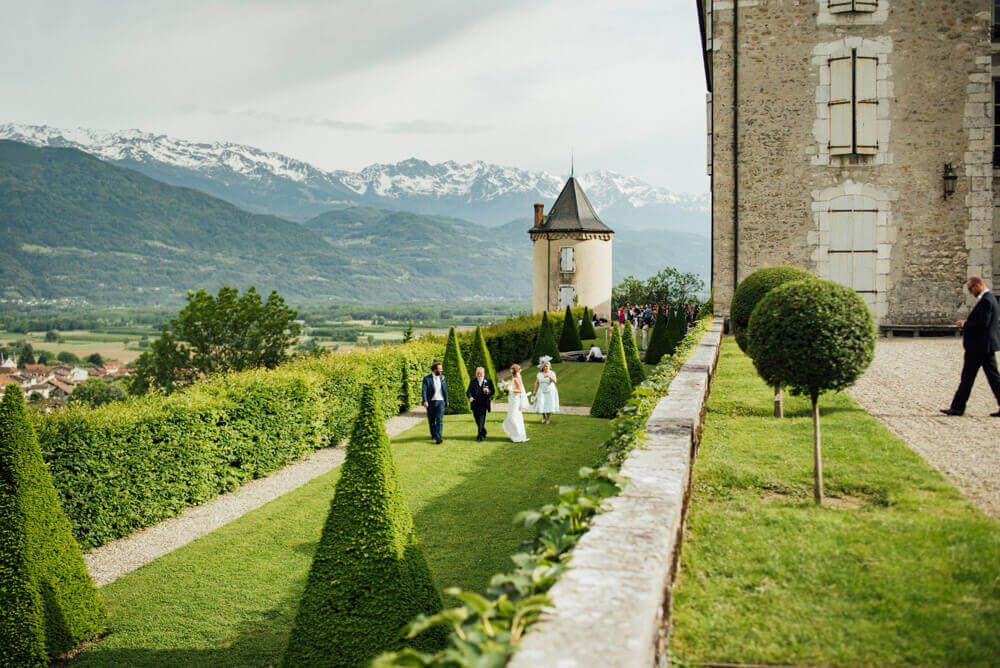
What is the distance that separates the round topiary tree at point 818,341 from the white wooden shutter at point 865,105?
47.8 feet

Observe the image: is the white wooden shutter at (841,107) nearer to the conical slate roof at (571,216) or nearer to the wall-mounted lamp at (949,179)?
the wall-mounted lamp at (949,179)

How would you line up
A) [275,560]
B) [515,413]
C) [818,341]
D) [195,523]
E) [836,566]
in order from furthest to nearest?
[515,413] → [195,523] → [275,560] → [818,341] → [836,566]

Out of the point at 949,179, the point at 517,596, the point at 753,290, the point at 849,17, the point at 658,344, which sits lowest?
the point at 658,344

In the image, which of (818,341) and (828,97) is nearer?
(818,341)

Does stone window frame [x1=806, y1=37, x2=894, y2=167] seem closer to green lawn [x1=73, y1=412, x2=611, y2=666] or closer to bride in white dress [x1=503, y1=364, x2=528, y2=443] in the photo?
bride in white dress [x1=503, y1=364, x2=528, y2=443]

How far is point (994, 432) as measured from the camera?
749cm

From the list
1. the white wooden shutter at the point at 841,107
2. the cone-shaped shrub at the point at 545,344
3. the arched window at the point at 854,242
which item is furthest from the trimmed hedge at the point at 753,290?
the cone-shaped shrub at the point at 545,344

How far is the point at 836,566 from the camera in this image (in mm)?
4137

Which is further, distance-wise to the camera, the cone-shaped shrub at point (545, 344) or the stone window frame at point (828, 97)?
the cone-shaped shrub at point (545, 344)

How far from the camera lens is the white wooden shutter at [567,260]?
43406 millimetres

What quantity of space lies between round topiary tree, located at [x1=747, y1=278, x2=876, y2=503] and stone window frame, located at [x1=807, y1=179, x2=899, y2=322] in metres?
13.9

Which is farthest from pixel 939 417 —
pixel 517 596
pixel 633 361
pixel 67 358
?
pixel 67 358

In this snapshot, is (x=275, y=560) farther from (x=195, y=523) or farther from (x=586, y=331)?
(x=586, y=331)

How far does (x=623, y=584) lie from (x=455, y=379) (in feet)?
48.9
